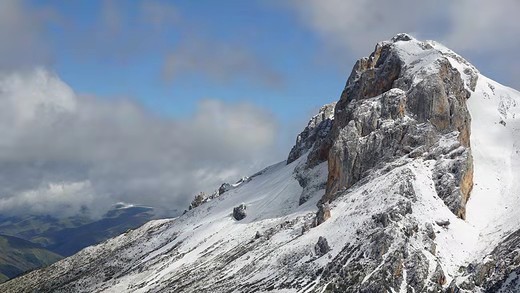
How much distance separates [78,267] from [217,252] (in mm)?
71529

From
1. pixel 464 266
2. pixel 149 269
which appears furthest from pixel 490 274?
pixel 149 269

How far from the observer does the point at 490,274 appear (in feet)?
237

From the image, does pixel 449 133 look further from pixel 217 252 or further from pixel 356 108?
pixel 217 252

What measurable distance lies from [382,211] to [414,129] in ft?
82.6

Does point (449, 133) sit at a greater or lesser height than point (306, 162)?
lesser

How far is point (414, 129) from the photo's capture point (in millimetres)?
103312

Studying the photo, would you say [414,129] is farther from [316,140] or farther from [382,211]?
[316,140]

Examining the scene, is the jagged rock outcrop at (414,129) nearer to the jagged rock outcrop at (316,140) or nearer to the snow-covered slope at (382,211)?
the snow-covered slope at (382,211)

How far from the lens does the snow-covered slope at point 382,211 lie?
7738cm

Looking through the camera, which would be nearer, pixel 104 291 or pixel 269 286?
pixel 269 286

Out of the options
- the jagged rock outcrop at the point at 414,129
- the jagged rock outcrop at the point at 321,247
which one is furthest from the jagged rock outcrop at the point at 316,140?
the jagged rock outcrop at the point at 321,247

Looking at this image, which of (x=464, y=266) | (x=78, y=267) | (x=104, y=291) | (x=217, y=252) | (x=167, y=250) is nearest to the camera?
(x=464, y=266)

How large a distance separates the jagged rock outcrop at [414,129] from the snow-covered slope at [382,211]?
271 millimetres

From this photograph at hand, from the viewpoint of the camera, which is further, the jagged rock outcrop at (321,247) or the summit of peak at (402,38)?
the summit of peak at (402,38)
